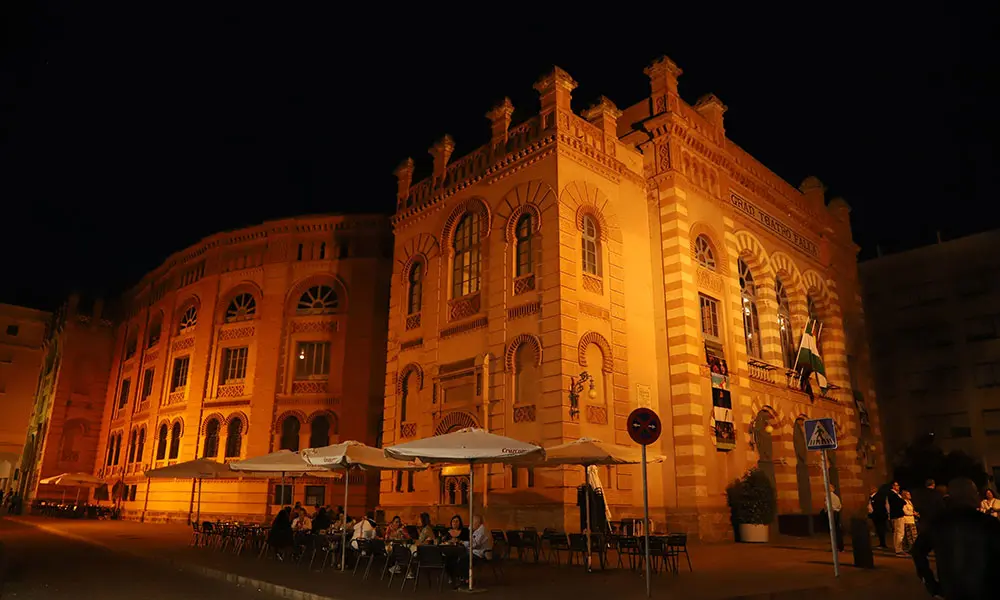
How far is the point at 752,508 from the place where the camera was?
65.2 feet

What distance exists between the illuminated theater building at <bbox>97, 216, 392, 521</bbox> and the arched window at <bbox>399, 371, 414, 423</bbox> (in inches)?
262

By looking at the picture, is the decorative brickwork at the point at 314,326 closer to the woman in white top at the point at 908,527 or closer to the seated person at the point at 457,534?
the seated person at the point at 457,534

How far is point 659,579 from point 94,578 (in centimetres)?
990

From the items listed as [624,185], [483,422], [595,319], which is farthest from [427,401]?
[624,185]

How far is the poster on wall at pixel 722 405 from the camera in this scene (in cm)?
2094

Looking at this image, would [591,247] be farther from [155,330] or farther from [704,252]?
[155,330]

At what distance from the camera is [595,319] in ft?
66.0

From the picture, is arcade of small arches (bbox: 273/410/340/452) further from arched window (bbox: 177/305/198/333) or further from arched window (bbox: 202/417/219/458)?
arched window (bbox: 177/305/198/333)

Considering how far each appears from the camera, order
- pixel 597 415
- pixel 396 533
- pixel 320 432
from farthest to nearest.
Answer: pixel 320 432
pixel 597 415
pixel 396 533

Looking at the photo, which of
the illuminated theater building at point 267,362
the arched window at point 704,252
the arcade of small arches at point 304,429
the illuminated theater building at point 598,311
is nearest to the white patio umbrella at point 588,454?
the illuminated theater building at point 598,311

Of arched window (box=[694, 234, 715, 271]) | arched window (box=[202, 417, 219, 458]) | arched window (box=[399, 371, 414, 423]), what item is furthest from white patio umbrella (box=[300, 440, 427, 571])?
arched window (box=[202, 417, 219, 458])

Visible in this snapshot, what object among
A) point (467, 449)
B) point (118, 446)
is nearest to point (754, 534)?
point (467, 449)

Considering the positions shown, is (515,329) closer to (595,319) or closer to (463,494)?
(595,319)

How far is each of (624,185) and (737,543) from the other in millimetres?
11249
